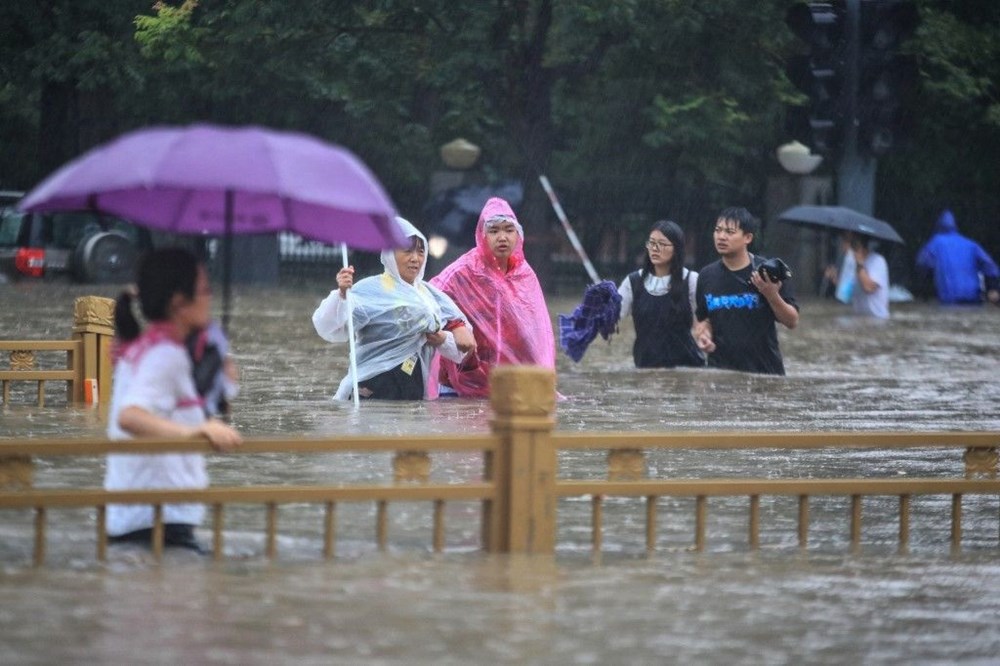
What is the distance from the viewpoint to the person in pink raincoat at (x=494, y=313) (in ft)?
51.5

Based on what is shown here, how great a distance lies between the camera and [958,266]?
36.9 meters

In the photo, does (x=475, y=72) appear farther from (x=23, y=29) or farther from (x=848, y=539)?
(x=848, y=539)

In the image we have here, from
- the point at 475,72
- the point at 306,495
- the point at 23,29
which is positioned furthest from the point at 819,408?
the point at 23,29

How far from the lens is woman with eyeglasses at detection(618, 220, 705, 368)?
17031 millimetres

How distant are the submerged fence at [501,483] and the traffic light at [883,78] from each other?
13.7 feet

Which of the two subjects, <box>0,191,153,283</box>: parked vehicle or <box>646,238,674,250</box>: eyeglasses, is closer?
<box>646,238,674,250</box>: eyeglasses

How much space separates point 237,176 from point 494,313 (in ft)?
26.8

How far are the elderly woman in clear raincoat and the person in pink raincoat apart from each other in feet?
1.29

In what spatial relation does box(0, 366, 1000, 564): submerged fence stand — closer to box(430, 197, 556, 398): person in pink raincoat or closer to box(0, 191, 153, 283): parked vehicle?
box(430, 197, 556, 398): person in pink raincoat

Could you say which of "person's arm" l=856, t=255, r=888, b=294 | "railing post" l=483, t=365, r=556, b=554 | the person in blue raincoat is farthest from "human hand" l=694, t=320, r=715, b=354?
the person in blue raincoat

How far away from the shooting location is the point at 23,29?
39031mm

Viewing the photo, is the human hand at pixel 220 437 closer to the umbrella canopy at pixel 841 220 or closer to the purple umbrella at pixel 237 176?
the purple umbrella at pixel 237 176

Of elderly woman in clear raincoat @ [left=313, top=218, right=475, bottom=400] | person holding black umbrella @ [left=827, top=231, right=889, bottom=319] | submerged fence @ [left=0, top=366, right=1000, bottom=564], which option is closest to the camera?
submerged fence @ [left=0, top=366, right=1000, bottom=564]

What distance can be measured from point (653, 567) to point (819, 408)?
7.81m
